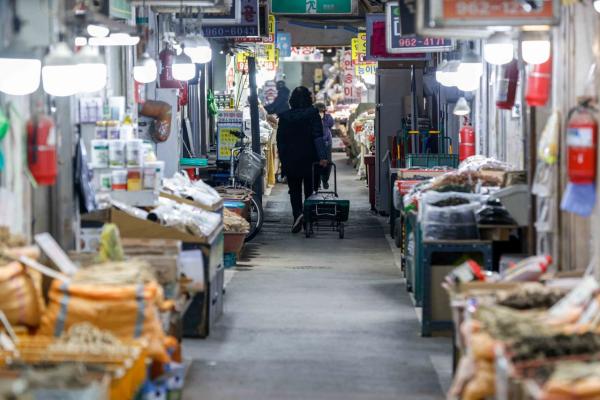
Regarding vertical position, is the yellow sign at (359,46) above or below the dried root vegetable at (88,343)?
above

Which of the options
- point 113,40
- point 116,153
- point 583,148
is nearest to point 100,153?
point 116,153

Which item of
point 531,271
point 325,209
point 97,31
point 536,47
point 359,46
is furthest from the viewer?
point 359,46

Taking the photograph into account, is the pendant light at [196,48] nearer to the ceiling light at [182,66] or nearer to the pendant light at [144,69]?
the ceiling light at [182,66]

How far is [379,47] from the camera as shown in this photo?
19.7 meters

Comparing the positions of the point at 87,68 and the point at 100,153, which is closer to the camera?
the point at 87,68

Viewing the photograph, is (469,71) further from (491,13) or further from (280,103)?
(280,103)

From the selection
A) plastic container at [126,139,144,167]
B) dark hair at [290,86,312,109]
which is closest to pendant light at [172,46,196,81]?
plastic container at [126,139,144,167]

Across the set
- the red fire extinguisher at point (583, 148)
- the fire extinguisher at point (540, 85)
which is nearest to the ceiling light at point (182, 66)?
the fire extinguisher at point (540, 85)

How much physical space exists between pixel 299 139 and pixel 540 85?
33.4 ft

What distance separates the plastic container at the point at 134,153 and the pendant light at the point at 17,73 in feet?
8.90

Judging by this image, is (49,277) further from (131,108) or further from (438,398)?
(131,108)

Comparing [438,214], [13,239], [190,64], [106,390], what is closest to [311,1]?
[190,64]

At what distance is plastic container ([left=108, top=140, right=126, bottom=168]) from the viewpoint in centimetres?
1155

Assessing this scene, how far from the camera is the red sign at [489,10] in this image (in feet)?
31.7
